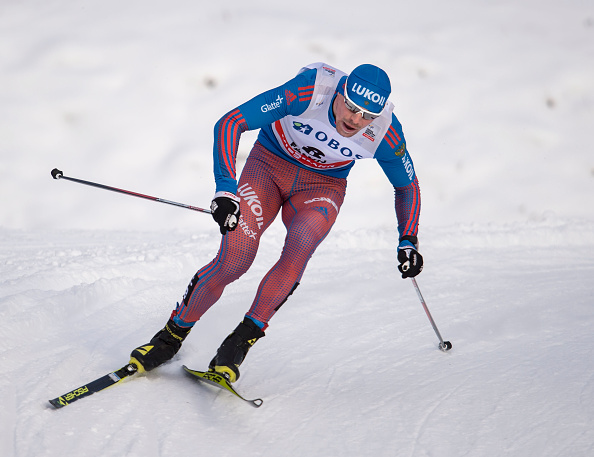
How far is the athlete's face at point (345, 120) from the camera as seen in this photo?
2764 millimetres

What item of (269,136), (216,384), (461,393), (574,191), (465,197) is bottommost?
(574,191)

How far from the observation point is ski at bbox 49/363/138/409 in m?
2.52

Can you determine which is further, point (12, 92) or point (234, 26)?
point (234, 26)

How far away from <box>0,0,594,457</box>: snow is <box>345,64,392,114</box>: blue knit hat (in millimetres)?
1293

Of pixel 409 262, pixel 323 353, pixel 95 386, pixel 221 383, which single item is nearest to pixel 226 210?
pixel 221 383

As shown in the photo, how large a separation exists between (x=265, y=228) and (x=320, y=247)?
2.35 meters

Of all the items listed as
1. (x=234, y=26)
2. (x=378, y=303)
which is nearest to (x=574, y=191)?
(x=378, y=303)

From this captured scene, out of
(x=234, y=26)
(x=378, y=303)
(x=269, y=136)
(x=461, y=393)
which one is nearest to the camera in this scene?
(x=461, y=393)

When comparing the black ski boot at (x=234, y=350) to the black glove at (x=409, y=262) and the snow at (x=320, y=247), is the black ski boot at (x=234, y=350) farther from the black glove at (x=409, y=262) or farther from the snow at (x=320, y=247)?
the black glove at (x=409, y=262)

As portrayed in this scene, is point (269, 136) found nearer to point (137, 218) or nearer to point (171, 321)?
point (171, 321)

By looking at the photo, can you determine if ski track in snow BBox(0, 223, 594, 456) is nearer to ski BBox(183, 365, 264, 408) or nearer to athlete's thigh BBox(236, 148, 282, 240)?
ski BBox(183, 365, 264, 408)

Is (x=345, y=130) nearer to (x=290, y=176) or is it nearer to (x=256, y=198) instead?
(x=290, y=176)

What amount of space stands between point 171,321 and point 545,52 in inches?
304

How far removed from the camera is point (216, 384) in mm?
2734
